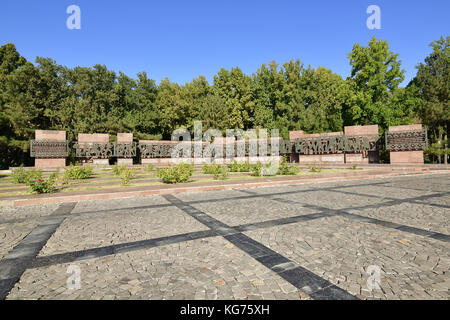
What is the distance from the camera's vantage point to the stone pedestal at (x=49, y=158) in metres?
20.3

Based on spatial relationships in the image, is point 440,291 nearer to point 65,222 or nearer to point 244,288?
point 244,288

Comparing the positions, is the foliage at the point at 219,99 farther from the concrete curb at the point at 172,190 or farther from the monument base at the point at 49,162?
the concrete curb at the point at 172,190

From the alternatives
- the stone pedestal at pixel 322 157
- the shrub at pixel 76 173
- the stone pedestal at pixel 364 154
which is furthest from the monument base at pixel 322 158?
the shrub at pixel 76 173

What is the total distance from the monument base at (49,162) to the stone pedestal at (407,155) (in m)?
27.4

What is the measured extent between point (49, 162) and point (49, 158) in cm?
36

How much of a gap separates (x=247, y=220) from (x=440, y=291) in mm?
3293

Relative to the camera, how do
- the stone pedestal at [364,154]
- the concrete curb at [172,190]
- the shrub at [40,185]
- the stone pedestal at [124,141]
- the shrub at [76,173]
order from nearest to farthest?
the concrete curb at [172,190] → the shrub at [40,185] → the shrub at [76,173] → the stone pedestal at [364,154] → the stone pedestal at [124,141]

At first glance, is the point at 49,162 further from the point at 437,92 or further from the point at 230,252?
the point at 437,92

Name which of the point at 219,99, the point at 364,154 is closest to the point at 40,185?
the point at 364,154

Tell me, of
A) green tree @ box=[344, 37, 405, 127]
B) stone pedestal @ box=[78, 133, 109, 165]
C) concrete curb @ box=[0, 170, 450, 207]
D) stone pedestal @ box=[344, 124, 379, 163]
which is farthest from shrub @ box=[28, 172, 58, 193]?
green tree @ box=[344, 37, 405, 127]

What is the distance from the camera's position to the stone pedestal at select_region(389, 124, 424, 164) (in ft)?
60.8

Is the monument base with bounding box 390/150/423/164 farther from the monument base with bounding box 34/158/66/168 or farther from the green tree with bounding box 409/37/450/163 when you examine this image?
the monument base with bounding box 34/158/66/168
